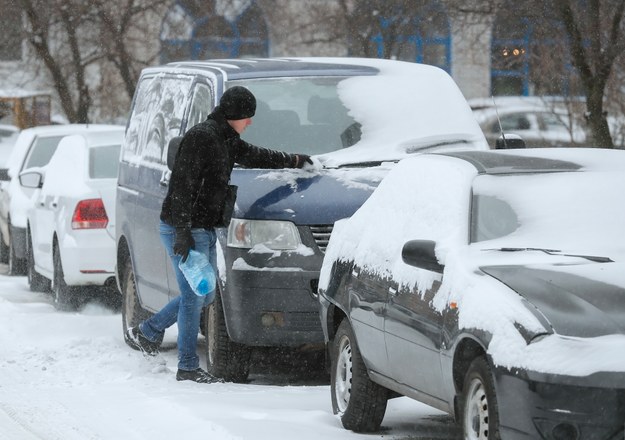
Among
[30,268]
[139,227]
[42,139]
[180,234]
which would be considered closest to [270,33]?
[42,139]

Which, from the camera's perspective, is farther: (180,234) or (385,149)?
(385,149)

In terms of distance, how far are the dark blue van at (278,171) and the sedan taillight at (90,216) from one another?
1.59 m

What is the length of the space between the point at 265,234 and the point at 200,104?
5.16ft

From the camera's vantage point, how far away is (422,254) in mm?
7023

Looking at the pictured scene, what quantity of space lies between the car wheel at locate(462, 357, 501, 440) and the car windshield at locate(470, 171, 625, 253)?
2.42 feet

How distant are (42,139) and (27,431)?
11.0 m

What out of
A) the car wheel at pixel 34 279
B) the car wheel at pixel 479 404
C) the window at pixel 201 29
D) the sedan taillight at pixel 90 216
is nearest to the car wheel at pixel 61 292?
the sedan taillight at pixel 90 216

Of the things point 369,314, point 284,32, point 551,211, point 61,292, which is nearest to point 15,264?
point 61,292

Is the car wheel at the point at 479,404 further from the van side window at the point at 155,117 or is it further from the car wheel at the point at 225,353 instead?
the van side window at the point at 155,117

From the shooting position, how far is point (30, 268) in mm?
16312

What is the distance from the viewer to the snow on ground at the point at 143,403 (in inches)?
308

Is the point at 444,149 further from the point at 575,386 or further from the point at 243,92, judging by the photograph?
the point at 575,386

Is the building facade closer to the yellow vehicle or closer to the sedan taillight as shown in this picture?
the yellow vehicle

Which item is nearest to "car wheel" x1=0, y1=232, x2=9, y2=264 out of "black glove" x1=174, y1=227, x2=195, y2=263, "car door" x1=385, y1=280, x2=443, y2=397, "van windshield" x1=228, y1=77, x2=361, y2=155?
"van windshield" x1=228, y1=77, x2=361, y2=155
